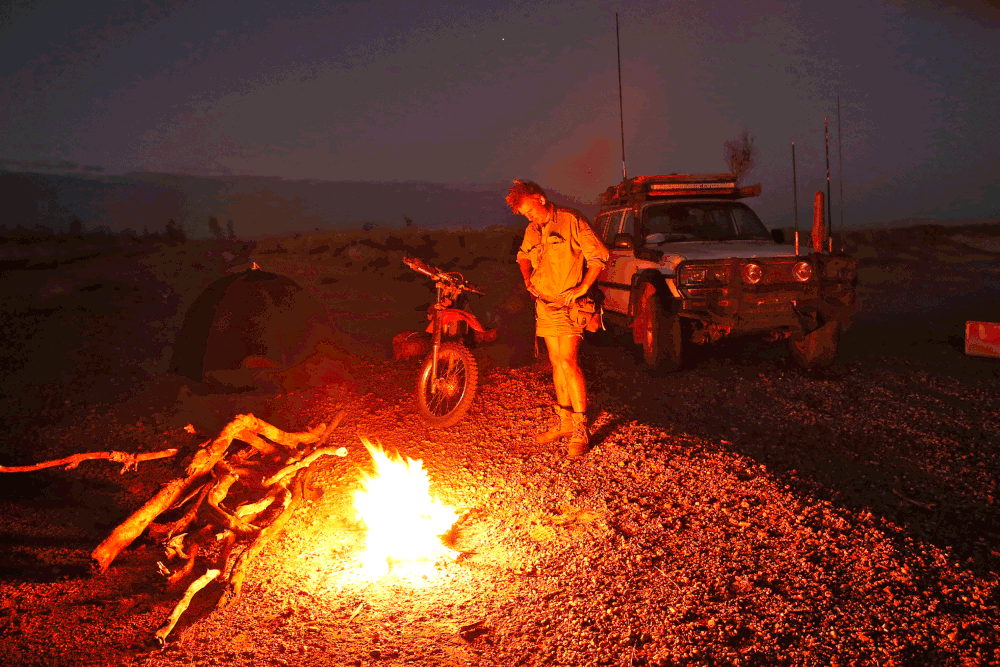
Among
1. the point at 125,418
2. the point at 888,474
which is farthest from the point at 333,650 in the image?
the point at 125,418

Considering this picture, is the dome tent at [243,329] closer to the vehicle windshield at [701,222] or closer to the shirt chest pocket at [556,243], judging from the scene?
the shirt chest pocket at [556,243]

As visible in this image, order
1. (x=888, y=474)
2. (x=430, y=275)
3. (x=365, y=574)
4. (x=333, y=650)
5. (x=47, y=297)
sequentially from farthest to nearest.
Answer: (x=47, y=297)
(x=430, y=275)
(x=888, y=474)
(x=365, y=574)
(x=333, y=650)

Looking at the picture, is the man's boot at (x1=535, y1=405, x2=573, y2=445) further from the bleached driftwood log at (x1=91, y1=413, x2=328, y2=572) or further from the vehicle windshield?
the vehicle windshield

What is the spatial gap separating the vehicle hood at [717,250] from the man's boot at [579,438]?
270cm

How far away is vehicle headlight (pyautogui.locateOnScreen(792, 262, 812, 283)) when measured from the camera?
683cm

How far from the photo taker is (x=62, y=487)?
494 cm

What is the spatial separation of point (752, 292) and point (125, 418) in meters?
6.90

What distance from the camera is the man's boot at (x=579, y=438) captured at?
489cm

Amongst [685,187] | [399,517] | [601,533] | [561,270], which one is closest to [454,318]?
[561,270]

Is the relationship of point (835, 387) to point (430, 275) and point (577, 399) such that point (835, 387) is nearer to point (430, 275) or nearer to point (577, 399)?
point (577, 399)

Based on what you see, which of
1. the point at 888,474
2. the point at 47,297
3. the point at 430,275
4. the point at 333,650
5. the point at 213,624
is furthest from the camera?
the point at 47,297

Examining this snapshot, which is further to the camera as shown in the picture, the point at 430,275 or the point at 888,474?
the point at 430,275

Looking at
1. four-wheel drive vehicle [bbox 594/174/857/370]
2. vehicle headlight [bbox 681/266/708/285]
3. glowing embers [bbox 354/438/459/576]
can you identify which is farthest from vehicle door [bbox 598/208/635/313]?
glowing embers [bbox 354/438/459/576]

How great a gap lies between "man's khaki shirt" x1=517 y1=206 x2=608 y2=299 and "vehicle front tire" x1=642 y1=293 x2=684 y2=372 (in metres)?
2.70
